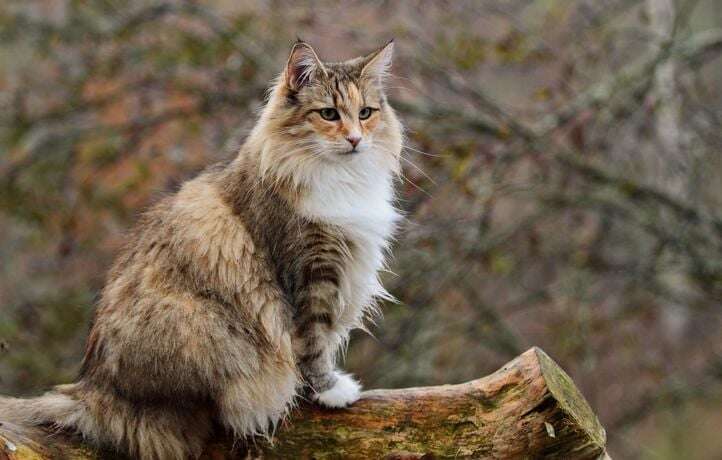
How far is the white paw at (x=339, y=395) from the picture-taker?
4051 mm

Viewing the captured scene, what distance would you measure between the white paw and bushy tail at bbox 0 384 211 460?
0.50m

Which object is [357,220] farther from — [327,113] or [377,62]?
[377,62]

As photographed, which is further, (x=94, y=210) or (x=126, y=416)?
(x=94, y=210)

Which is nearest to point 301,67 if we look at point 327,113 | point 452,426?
point 327,113

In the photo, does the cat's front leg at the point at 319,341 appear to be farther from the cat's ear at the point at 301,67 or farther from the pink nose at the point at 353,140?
the cat's ear at the point at 301,67

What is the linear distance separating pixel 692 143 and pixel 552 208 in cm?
123

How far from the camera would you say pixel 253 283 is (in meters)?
4.06

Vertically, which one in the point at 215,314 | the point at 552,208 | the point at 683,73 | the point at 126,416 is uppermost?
the point at 215,314

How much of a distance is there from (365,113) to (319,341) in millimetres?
1087

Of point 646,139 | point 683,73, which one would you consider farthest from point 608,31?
point 646,139

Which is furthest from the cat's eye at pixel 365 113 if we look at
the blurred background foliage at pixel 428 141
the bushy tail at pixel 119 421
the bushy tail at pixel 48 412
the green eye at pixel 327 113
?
the blurred background foliage at pixel 428 141

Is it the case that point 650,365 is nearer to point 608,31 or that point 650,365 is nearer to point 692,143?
point 692,143

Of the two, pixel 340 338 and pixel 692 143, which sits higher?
pixel 340 338

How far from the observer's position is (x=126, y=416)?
12.7 feet
